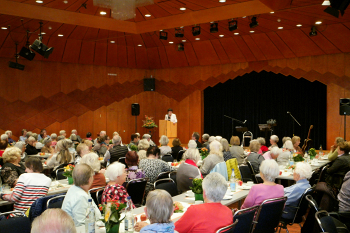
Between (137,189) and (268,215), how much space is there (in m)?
2.06

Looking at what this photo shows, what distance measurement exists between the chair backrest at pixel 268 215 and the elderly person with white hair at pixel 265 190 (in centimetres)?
20

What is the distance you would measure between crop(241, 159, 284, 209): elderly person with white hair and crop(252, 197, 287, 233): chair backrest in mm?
200

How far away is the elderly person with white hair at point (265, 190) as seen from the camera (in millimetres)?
3848

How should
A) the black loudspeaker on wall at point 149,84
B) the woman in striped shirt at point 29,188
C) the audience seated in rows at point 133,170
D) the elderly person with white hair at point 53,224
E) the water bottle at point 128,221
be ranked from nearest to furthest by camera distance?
the elderly person with white hair at point 53,224 → the water bottle at point 128,221 → the woman in striped shirt at point 29,188 → the audience seated in rows at point 133,170 → the black loudspeaker on wall at point 149,84

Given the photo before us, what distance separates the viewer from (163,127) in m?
15.4

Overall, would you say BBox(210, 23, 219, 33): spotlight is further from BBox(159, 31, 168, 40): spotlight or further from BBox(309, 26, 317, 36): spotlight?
BBox(309, 26, 317, 36): spotlight

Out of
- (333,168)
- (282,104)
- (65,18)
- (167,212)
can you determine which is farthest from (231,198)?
(282,104)

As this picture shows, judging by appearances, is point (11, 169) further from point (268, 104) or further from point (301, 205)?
point (268, 104)

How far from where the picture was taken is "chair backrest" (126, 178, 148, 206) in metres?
4.84

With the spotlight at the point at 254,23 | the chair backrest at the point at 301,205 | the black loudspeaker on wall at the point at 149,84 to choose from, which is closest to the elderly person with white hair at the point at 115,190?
the chair backrest at the point at 301,205

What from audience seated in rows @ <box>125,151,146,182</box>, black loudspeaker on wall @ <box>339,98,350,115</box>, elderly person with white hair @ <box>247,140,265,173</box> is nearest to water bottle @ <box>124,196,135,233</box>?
audience seated in rows @ <box>125,151,146,182</box>

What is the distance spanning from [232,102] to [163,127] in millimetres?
3805

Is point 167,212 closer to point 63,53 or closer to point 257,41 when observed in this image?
point 257,41

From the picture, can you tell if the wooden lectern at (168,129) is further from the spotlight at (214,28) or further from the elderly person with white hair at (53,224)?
the elderly person with white hair at (53,224)
